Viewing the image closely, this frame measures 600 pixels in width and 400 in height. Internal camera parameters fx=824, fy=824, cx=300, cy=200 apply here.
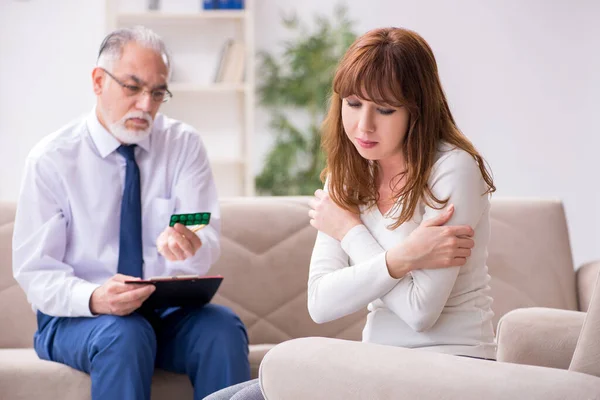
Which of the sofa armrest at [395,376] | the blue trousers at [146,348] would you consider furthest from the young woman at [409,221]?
the blue trousers at [146,348]

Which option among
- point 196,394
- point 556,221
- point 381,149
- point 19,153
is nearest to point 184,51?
point 19,153

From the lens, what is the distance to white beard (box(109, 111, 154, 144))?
233 cm

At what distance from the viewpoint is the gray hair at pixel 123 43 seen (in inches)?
92.4

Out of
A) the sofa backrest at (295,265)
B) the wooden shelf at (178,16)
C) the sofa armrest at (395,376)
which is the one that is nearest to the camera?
the sofa armrest at (395,376)

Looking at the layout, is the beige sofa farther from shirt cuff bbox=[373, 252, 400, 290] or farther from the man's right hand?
shirt cuff bbox=[373, 252, 400, 290]

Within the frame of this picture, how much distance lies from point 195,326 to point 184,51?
3.54 meters

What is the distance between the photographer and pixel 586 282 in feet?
8.39

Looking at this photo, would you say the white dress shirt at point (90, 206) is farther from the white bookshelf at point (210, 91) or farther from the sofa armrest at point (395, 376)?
the white bookshelf at point (210, 91)

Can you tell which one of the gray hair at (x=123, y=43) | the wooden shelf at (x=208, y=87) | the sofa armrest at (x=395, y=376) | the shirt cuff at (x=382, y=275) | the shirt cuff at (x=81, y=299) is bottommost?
the shirt cuff at (x=81, y=299)

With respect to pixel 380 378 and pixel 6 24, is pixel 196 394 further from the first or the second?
pixel 6 24

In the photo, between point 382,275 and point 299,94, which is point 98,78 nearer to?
point 382,275

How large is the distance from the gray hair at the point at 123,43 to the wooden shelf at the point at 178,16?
280cm

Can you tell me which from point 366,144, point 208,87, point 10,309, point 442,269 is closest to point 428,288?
point 442,269

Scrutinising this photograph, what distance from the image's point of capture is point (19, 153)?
16.9 feet
